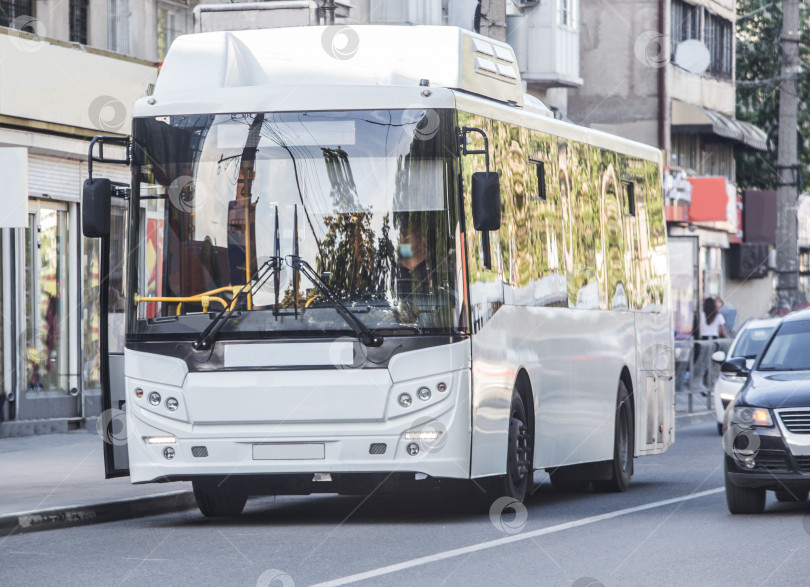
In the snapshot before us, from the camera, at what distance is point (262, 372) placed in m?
12.0

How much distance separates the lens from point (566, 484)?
16.9m

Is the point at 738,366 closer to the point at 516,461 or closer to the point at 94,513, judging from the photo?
Result: the point at 516,461

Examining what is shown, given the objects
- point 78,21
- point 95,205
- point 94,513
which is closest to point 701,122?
point 78,21

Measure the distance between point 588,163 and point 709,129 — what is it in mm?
29753

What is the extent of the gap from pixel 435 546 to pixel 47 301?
40.7ft

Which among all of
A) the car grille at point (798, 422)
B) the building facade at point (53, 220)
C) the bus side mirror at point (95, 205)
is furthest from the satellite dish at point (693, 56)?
the bus side mirror at point (95, 205)

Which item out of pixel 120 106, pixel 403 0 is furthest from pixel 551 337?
pixel 403 0

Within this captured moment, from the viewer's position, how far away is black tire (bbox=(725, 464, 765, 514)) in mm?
12812

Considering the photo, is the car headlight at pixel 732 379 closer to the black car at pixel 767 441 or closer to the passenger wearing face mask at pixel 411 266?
the black car at pixel 767 441

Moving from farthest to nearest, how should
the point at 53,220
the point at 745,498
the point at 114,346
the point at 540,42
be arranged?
the point at 540,42
the point at 53,220
the point at 114,346
the point at 745,498

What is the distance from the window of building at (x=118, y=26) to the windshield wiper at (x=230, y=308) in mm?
12633

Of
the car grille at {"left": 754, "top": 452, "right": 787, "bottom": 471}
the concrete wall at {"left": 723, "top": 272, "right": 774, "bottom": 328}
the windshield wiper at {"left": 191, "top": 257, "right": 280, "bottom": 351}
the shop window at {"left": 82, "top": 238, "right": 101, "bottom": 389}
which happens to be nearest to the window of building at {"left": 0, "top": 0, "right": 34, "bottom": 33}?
the shop window at {"left": 82, "top": 238, "right": 101, "bottom": 389}

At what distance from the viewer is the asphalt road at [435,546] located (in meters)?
9.62

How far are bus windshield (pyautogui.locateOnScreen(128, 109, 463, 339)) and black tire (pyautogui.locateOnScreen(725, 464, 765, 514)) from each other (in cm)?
249
